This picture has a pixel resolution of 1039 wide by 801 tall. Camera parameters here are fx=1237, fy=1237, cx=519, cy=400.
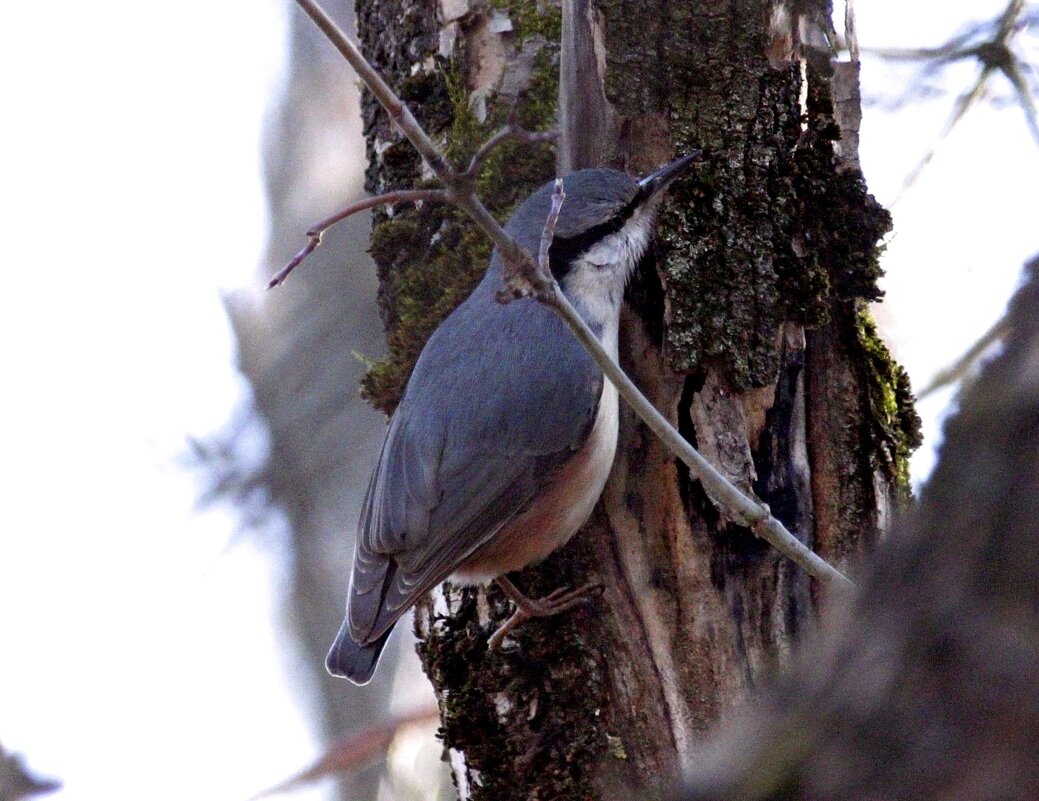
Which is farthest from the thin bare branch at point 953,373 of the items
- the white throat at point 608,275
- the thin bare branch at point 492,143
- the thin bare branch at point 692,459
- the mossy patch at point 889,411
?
the thin bare branch at point 492,143

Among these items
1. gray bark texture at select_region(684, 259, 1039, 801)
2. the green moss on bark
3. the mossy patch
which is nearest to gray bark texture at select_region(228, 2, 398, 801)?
the green moss on bark

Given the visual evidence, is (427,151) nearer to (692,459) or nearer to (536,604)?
(692,459)

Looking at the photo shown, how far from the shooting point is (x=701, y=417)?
272 centimetres

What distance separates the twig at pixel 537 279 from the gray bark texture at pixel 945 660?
1031 mm

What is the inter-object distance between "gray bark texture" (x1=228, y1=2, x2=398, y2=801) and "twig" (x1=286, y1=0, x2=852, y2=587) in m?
3.12

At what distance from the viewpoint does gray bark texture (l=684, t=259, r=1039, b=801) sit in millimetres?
880

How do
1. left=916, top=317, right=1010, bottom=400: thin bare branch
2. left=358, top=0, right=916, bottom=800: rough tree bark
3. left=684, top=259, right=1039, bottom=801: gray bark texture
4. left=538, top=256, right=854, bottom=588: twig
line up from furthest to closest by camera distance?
left=916, top=317, right=1010, bottom=400: thin bare branch → left=358, top=0, right=916, bottom=800: rough tree bark → left=538, top=256, right=854, bottom=588: twig → left=684, top=259, right=1039, bottom=801: gray bark texture

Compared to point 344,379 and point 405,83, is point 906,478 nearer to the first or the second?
point 405,83

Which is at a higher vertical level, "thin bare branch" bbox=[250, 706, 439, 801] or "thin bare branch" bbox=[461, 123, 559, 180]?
"thin bare branch" bbox=[461, 123, 559, 180]

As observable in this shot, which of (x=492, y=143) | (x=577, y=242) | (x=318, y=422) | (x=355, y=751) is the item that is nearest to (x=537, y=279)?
(x=492, y=143)

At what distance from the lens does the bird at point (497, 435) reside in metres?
2.91

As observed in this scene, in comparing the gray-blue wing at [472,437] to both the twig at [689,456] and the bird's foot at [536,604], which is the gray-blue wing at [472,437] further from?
the twig at [689,456]

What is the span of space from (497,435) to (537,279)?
1103mm

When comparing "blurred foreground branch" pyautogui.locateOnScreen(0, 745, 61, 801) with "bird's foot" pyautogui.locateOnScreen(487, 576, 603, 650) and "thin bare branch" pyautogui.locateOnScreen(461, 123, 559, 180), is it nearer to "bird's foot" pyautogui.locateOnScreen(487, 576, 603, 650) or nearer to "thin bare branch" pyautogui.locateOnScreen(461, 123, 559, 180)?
"bird's foot" pyautogui.locateOnScreen(487, 576, 603, 650)
